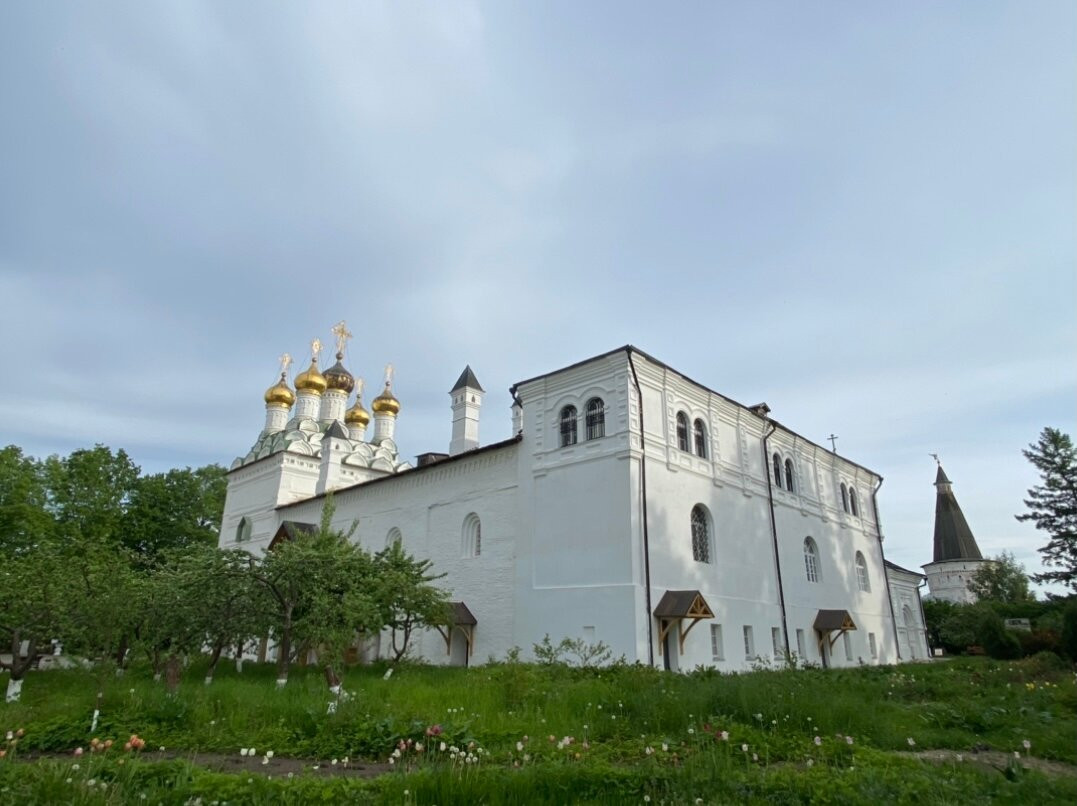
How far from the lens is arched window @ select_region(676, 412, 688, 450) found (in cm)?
1995

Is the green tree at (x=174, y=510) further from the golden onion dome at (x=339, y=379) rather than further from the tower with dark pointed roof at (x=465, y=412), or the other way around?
the tower with dark pointed roof at (x=465, y=412)

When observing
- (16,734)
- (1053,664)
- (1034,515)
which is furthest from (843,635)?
(16,734)

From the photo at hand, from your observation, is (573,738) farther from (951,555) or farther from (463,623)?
(951,555)

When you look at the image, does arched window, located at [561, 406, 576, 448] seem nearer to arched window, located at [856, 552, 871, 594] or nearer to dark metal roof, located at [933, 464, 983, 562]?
arched window, located at [856, 552, 871, 594]

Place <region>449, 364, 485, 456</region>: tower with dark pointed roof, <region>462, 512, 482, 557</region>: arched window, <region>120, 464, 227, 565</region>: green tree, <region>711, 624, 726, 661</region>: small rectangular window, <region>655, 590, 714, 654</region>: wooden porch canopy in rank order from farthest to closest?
1. <region>120, 464, 227, 565</region>: green tree
2. <region>449, 364, 485, 456</region>: tower with dark pointed roof
3. <region>462, 512, 482, 557</region>: arched window
4. <region>711, 624, 726, 661</region>: small rectangular window
5. <region>655, 590, 714, 654</region>: wooden porch canopy

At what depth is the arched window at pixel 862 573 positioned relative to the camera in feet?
92.7

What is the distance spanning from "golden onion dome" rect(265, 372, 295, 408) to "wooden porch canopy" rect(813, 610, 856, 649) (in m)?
29.2

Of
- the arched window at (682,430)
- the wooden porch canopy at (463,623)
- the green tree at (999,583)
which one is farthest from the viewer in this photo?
the green tree at (999,583)

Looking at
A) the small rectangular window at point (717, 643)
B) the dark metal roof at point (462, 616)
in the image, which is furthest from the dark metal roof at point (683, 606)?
the dark metal roof at point (462, 616)

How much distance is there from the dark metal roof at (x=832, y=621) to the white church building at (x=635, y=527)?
53mm

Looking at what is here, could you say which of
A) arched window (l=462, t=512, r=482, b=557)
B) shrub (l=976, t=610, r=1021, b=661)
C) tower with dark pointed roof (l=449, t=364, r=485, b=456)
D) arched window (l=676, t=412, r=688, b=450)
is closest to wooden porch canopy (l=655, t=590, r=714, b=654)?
arched window (l=676, t=412, r=688, b=450)

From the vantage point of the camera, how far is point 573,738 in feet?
24.0

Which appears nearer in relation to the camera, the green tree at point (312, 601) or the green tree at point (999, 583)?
the green tree at point (312, 601)

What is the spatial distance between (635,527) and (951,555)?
4548 cm
